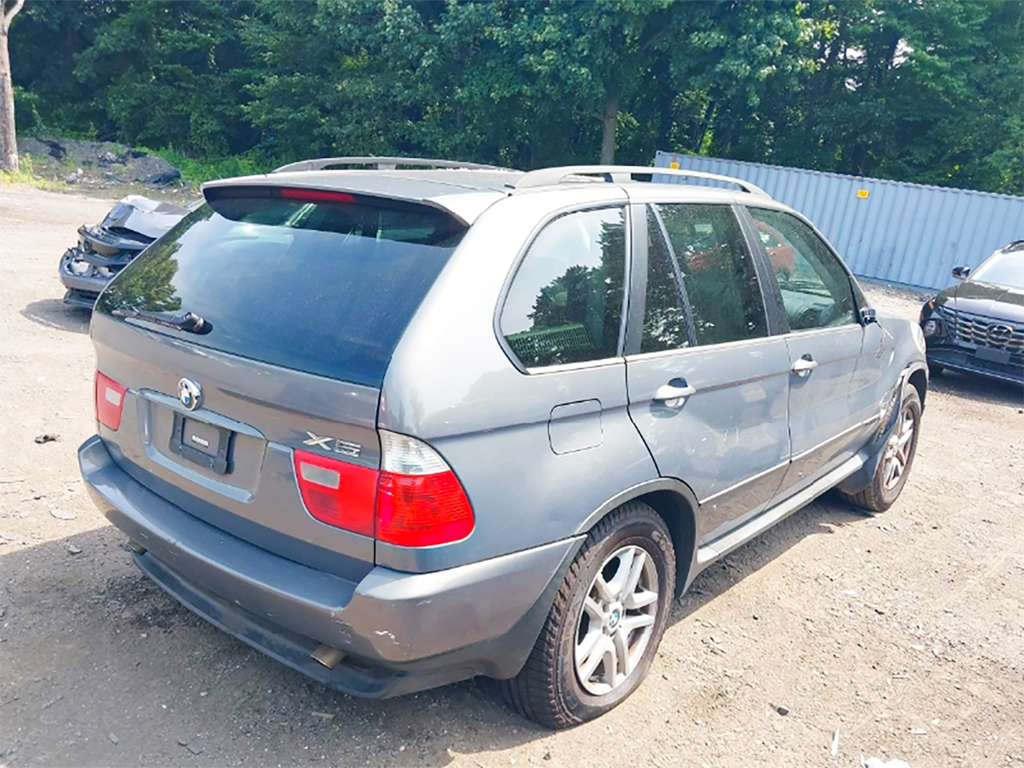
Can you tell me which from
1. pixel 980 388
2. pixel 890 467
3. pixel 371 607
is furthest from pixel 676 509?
pixel 980 388

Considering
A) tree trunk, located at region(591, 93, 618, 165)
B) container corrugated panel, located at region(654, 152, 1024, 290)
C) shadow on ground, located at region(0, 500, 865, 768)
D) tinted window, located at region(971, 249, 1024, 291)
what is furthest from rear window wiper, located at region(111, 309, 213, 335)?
tree trunk, located at region(591, 93, 618, 165)

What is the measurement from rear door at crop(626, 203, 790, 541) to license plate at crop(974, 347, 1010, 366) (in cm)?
563

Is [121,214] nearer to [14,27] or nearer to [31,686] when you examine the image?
[31,686]

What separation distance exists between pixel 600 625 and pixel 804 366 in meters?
1.63

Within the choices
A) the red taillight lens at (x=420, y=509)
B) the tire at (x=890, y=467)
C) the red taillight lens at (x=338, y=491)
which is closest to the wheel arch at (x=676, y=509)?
the red taillight lens at (x=420, y=509)

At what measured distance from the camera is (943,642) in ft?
12.2

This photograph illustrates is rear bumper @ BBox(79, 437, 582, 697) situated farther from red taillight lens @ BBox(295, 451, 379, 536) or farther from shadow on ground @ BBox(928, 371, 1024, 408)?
shadow on ground @ BBox(928, 371, 1024, 408)

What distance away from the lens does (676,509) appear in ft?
10.4

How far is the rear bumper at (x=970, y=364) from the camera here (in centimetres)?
805

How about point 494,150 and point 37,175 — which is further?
point 494,150

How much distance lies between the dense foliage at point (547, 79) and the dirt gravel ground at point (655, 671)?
58.8 ft

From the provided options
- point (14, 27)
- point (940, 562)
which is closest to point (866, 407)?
point (940, 562)

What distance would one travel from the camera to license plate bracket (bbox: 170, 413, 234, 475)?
2574 mm

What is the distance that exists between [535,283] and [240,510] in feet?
3.84
